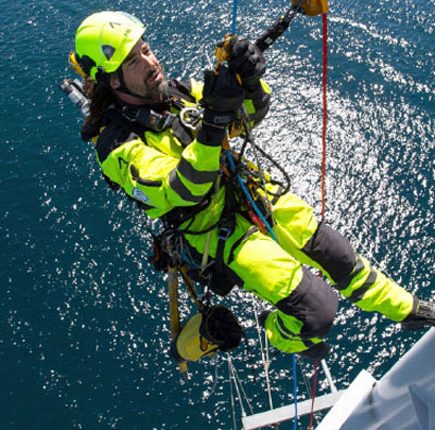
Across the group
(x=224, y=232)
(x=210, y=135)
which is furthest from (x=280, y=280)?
(x=210, y=135)

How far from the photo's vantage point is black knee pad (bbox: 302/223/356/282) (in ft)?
16.1

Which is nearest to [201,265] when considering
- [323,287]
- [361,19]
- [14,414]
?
[323,287]

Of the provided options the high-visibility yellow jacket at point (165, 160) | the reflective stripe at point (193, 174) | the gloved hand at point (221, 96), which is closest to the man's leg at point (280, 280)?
the high-visibility yellow jacket at point (165, 160)

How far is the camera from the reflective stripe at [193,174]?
393 cm

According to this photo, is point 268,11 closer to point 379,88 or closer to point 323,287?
point 379,88

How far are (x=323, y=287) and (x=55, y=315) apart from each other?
31.4ft

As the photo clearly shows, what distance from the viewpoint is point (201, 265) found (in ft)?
16.3

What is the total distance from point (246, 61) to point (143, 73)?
158 centimetres

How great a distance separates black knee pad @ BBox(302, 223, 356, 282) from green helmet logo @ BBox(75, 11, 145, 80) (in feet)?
8.55

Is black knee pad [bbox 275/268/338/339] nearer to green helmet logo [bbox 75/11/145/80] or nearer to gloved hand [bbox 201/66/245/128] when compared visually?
gloved hand [bbox 201/66/245/128]

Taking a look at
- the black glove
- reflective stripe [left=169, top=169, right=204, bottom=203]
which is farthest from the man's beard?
the black glove

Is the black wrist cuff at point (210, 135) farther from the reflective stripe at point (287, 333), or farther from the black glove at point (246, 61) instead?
the reflective stripe at point (287, 333)

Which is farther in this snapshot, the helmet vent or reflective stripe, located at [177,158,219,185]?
the helmet vent

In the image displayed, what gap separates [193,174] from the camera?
3.94 m
